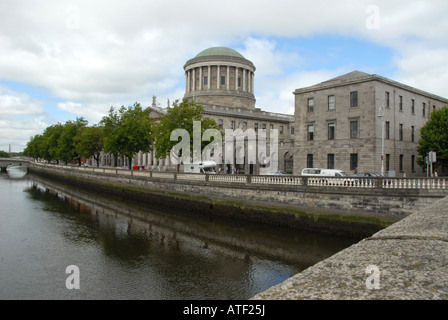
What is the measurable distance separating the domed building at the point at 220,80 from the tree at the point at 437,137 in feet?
173

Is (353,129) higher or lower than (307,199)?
higher

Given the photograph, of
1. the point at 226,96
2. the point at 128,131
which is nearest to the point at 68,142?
the point at 128,131

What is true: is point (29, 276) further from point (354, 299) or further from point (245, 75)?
point (245, 75)

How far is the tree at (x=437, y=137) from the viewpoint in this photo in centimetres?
3441

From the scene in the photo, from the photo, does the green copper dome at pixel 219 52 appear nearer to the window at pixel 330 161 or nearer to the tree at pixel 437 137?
the window at pixel 330 161

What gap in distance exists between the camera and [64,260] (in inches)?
556

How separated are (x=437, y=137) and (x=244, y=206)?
24.3m

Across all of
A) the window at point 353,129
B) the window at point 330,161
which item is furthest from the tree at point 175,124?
the window at point 353,129

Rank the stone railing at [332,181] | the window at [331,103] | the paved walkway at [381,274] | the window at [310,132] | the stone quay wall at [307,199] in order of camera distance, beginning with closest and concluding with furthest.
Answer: the paved walkway at [381,274] < the stone railing at [332,181] < the stone quay wall at [307,199] < the window at [331,103] < the window at [310,132]

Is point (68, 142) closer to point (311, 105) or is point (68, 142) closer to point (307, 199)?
point (311, 105)

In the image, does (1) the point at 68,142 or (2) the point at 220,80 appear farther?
(2) the point at 220,80

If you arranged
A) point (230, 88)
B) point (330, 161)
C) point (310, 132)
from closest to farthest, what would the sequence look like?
1. point (330, 161)
2. point (310, 132)
3. point (230, 88)

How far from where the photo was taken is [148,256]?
48.5 feet

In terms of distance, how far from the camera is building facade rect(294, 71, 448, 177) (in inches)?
1309
